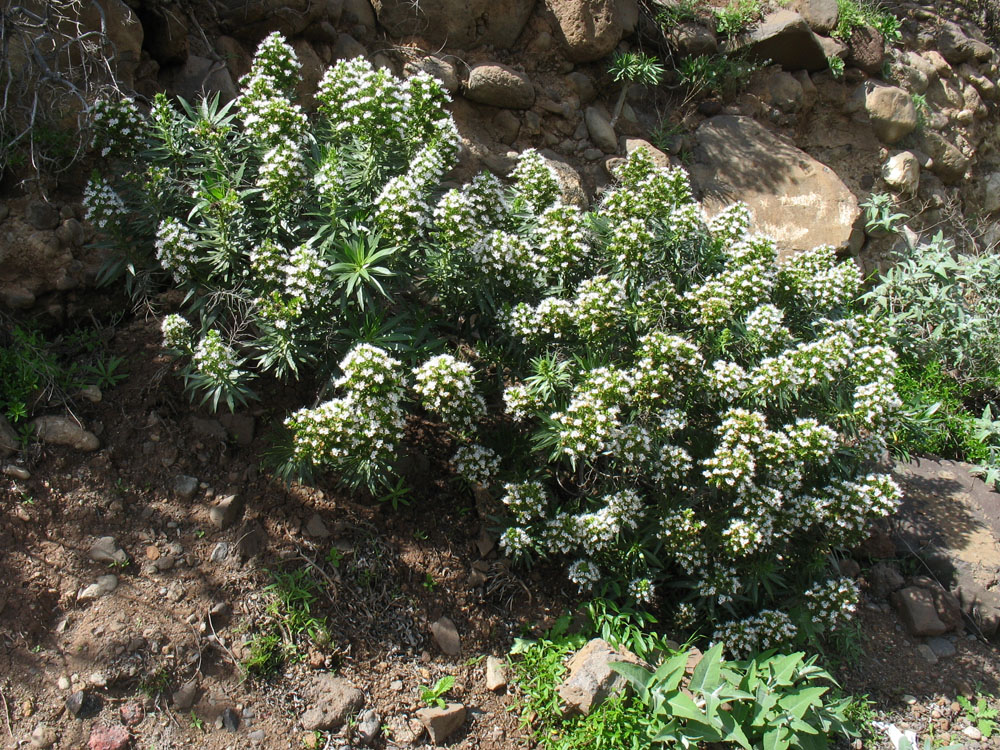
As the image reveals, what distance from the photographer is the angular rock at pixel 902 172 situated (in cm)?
791

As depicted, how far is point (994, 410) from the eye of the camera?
21.0 feet

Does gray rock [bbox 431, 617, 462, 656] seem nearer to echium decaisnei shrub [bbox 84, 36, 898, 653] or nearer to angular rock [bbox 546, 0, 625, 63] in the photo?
echium decaisnei shrub [bbox 84, 36, 898, 653]

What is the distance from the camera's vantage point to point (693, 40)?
7.20m

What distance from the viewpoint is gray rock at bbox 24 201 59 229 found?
14.3ft

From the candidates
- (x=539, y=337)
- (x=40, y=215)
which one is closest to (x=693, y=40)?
(x=539, y=337)

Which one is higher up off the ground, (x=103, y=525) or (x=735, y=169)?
(x=735, y=169)

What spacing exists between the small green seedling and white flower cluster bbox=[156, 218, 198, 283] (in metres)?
2.40

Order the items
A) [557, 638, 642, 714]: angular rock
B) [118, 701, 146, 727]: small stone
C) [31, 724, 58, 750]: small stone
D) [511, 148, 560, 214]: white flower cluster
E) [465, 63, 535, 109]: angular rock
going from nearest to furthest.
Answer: [31, 724, 58, 750]: small stone < [118, 701, 146, 727]: small stone < [557, 638, 642, 714]: angular rock < [511, 148, 560, 214]: white flower cluster < [465, 63, 535, 109]: angular rock

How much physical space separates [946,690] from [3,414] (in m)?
5.45

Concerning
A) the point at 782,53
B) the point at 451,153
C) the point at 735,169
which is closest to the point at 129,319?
the point at 451,153

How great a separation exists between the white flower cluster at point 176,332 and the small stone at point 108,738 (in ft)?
Result: 5.74

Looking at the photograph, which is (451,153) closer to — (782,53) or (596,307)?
(596,307)

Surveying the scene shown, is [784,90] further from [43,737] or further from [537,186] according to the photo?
[43,737]

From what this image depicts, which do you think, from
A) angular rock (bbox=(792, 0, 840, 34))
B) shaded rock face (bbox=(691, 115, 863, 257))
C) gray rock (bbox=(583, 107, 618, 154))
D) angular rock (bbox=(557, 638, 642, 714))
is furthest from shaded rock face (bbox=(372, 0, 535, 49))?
angular rock (bbox=(557, 638, 642, 714))
